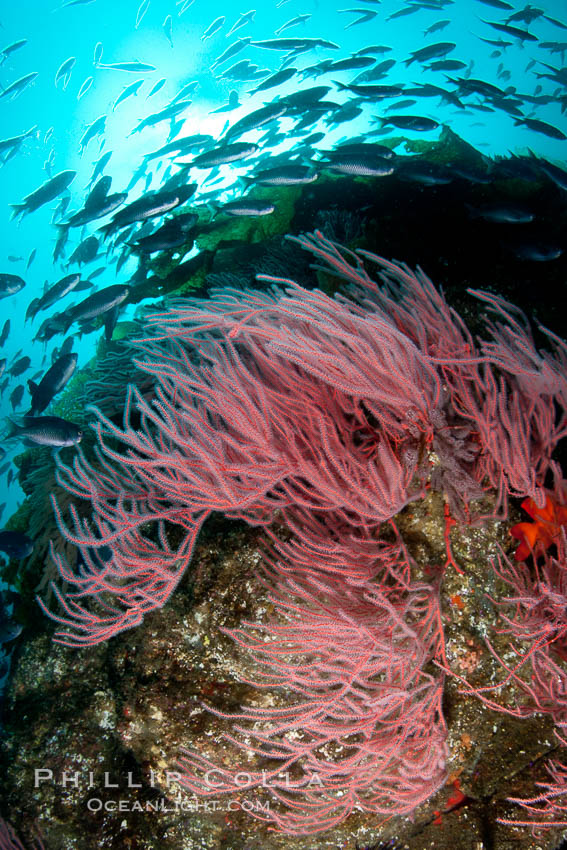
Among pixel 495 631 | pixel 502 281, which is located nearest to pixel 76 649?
pixel 495 631

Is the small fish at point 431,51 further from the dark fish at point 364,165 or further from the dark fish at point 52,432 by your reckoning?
the dark fish at point 52,432

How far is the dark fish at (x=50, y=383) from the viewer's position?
4.79m

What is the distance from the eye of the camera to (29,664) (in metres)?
3.48

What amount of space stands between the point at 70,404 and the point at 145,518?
491 centimetres

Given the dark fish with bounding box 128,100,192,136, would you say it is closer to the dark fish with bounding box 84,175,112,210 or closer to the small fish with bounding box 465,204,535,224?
the dark fish with bounding box 84,175,112,210

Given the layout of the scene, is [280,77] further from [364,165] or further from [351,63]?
[364,165]

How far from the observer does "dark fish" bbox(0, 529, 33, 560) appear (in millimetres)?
4602

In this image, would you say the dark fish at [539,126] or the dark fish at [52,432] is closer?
the dark fish at [52,432]

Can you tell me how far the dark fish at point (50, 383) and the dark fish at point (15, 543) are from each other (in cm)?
145

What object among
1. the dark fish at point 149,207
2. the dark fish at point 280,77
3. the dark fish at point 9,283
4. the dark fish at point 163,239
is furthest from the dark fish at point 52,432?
the dark fish at point 280,77

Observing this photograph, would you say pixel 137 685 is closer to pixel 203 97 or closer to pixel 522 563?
pixel 522 563

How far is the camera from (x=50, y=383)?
4.81 m

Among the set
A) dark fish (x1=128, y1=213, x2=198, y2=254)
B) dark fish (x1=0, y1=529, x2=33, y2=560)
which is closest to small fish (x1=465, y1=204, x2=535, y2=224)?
dark fish (x1=128, y1=213, x2=198, y2=254)

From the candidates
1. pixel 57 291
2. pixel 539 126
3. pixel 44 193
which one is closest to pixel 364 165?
pixel 57 291
